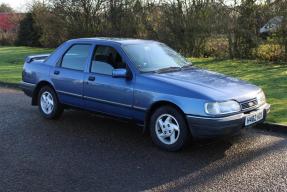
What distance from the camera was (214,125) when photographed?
6141mm

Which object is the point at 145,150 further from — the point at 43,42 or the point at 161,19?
the point at 43,42

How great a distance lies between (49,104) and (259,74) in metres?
7.52

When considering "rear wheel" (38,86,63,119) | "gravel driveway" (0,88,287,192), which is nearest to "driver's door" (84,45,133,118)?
"gravel driveway" (0,88,287,192)

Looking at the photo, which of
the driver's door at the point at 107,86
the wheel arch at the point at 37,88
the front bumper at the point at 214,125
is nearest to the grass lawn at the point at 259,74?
the front bumper at the point at 214,125

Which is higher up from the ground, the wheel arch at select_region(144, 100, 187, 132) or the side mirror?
the side mirror

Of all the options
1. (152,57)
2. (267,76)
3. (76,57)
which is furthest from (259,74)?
(76,57)

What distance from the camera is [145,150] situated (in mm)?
6715

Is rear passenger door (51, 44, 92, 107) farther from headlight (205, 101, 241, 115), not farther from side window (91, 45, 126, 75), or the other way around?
headlight (205, 101, 241, 115)

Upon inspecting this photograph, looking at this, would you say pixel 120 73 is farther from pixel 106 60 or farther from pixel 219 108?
pixel 219 108

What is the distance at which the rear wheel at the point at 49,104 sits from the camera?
8.52 m

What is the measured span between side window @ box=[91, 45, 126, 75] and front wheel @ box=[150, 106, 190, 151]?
1123 mm

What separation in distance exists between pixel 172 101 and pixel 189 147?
79cm

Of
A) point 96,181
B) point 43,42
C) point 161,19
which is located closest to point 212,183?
point 96,181

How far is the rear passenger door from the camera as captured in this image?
7898 millimetres
